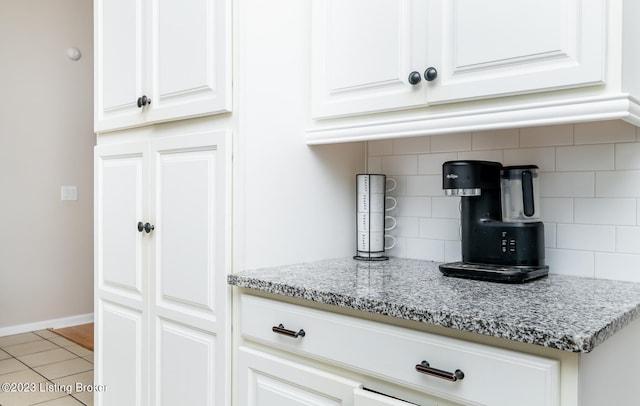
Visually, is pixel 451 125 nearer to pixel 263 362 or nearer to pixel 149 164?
pixel 263 362

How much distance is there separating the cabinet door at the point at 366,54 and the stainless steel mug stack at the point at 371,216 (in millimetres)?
297

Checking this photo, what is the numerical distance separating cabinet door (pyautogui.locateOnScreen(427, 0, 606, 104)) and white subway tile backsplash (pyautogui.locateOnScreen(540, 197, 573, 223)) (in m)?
0.43

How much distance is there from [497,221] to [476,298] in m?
0.40

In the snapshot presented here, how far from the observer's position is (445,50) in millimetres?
1366

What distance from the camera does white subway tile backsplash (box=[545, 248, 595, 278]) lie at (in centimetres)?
144

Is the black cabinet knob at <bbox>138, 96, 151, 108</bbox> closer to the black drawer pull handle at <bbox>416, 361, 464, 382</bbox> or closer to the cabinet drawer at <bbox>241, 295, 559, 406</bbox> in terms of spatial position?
the cabinet drawer at <bbox>241, 295, 559, 406</bbox>

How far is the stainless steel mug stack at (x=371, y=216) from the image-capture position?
1784mm

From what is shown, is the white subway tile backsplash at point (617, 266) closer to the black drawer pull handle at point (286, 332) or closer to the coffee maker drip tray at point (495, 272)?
the coffee maker drip tray at point (495, 272)

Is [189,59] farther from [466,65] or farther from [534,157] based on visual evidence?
[534,157]

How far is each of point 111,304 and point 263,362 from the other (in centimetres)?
89

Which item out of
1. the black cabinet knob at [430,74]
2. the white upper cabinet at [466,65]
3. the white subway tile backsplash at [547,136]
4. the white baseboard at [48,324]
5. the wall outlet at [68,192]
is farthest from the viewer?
the wall outlet at [68,192]

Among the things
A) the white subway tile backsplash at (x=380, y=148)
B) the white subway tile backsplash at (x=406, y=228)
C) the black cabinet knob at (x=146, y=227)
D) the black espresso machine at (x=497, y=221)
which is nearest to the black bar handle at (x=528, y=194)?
the black espresso machine at (x=497, y=221)

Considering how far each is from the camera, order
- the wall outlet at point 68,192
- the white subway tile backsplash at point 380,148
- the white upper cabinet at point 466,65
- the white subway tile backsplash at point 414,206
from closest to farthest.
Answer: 1. the white upper cabinet at point 466,65
2. the white subway tile backsplash at point 414,206
3. the white subway tile backsplash at point 380,148
4. the wall outlet at point 68,192

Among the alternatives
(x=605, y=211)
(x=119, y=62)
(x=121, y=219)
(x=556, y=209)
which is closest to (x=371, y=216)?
(x=556, y=209)
